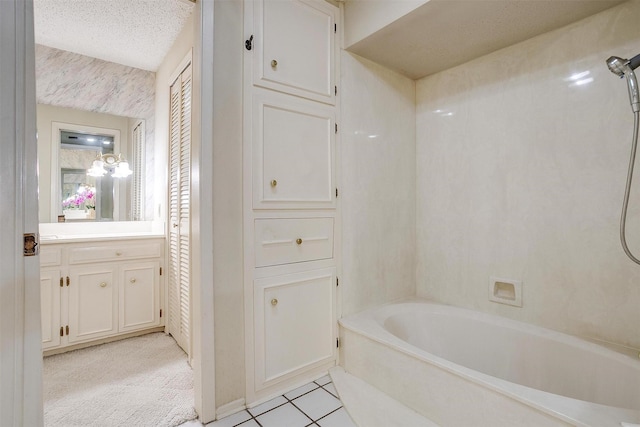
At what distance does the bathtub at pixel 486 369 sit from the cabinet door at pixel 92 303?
182 centimetres

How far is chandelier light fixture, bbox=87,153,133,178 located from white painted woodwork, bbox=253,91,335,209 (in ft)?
6.25

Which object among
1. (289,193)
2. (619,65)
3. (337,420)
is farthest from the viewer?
(289,193)

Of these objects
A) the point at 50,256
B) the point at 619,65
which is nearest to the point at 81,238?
the point at 50,256

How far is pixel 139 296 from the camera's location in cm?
255

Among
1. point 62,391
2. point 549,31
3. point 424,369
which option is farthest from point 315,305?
point 549,31

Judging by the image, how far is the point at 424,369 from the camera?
59.4 inches

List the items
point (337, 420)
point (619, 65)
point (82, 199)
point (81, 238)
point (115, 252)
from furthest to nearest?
point (82, 199), point (115, 252), point (81, 238), point (337, 420), point (619, 65)

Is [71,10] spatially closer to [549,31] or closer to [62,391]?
[62,391]

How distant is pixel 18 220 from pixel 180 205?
4.32ft

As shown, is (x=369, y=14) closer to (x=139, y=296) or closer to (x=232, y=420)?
(x=232, y=420)

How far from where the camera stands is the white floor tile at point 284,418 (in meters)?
1.52

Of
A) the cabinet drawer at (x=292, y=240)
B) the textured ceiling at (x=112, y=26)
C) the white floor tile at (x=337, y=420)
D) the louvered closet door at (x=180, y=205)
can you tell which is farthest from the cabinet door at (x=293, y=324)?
the textured ceiling at (x=112, y=26)

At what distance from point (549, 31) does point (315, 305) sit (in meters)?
2.11

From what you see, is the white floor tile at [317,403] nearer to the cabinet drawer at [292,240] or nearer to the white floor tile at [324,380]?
the white floor tile at [324,380]
